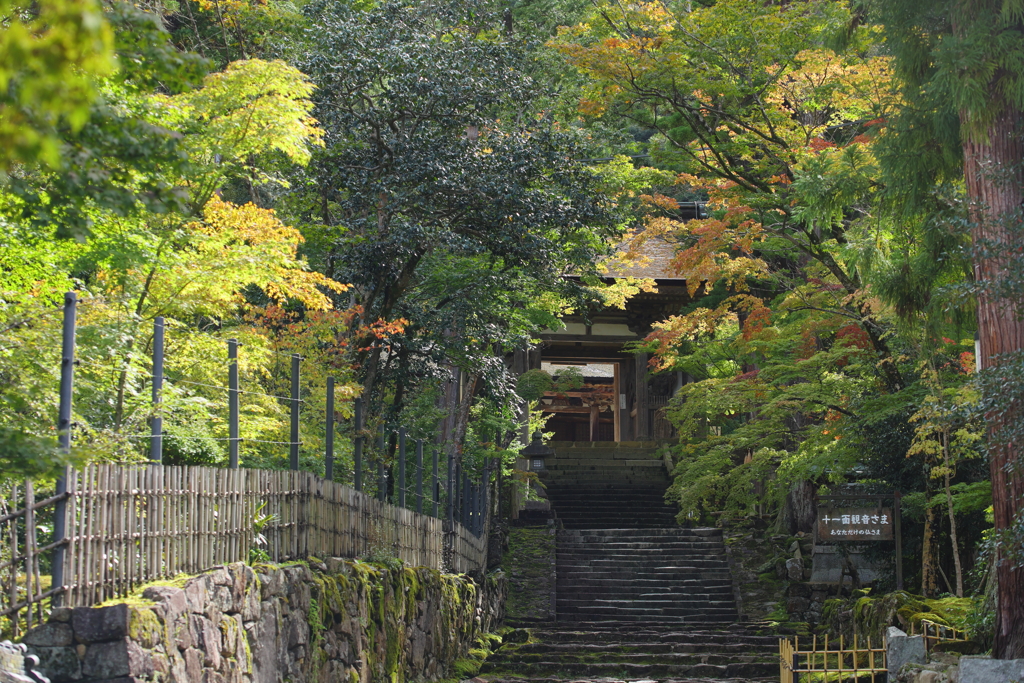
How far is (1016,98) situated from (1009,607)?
4.45 meters

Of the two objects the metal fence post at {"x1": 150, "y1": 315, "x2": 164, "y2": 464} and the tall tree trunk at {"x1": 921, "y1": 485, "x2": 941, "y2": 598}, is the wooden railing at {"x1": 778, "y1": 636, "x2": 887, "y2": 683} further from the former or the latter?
the metal fence post at {"x1": 150, "y1": 315, "x2": 164, "y2": 464}

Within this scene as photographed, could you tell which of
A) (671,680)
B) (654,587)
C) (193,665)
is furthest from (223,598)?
(654,587)

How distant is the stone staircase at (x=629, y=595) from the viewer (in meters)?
14.0

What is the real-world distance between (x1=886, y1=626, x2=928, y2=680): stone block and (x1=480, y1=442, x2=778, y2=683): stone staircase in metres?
4.12

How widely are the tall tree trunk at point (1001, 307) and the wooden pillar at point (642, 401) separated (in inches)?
746

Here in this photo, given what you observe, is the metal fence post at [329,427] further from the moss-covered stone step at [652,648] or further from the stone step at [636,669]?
the moss-covered stone step at [652,648]

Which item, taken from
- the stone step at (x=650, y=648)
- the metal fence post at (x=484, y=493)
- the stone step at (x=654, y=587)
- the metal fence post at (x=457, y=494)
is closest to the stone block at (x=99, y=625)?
the metal fence post at (x=457, y=494)

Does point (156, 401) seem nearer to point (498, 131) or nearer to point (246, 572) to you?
point (246, 572)

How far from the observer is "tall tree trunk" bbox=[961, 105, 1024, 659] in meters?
8.43

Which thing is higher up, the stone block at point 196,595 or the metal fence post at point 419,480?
the metal fence post at point 419,480

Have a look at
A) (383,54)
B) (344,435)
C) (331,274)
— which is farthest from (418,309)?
(383,54)

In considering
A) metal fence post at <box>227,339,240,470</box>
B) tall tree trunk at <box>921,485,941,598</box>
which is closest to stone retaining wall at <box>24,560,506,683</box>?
metal fence post at <box>227,339,240,470</box>

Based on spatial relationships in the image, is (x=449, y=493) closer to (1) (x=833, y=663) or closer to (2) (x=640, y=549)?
(1) (x=833, y=663)

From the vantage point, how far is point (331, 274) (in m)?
12.9
